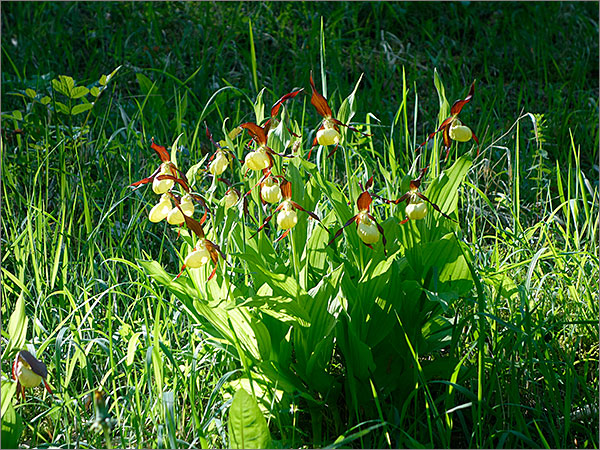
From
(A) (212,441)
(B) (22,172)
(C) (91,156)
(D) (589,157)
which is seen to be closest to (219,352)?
(A) (212,441)

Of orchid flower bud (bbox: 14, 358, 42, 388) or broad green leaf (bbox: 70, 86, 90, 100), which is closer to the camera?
orchid flower bud (bbox: 14, 358, 42, 388)

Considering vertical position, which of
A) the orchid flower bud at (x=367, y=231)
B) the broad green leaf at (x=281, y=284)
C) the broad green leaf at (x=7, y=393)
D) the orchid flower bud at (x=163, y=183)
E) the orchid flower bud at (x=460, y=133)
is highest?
the orchid flower bud at (x=460, y=133)

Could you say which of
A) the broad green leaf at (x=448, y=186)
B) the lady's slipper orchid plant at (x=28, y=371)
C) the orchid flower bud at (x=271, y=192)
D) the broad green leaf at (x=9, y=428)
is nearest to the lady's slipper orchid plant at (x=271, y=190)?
the orchid flower bud at (x=271, y=192)

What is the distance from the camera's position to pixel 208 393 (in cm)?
138

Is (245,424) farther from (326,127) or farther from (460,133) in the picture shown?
(460,133)

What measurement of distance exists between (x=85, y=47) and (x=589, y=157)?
2679 mm

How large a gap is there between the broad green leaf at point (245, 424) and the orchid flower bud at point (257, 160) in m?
0.41

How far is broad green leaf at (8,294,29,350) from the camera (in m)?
1.16

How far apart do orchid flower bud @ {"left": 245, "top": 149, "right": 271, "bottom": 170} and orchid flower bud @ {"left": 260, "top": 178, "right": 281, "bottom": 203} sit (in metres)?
0.04

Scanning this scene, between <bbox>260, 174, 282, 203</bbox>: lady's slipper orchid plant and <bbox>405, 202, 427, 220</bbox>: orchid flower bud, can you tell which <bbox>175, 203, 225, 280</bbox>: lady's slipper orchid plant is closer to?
<bbox>260, 174, 282, 203</bbox>: lady's slipper orchid plant

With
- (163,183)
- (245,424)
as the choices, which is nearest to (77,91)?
(163,183)

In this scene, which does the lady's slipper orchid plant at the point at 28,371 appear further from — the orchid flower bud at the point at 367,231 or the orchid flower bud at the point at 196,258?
the orchid flower bud at the point at 367,231

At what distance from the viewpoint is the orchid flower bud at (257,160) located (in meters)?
1.11

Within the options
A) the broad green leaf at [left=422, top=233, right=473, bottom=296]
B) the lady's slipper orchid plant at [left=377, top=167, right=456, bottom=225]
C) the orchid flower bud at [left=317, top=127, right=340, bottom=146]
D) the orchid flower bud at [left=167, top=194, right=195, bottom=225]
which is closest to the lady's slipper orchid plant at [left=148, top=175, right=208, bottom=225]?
the orchid flower bud at [left=167, top=194, right=195, bottom=225]
